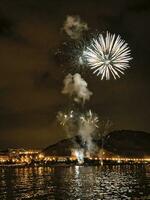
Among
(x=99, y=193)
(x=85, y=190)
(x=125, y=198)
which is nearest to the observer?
(x=125, y=198)

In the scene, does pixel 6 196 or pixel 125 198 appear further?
pixel 6 196

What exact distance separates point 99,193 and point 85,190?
7712 mm

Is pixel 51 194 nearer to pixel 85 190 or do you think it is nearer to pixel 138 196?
pixel 85 190

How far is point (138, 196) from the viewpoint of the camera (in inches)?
3319

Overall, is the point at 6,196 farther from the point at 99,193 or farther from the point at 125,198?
the point at 125,198

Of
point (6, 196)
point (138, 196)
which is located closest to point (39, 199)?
point (6, 196)

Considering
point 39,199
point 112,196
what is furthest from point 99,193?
point 39,199

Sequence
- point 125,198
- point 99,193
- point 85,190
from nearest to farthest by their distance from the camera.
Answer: point 125,198 → point 99,193 → point 85,190

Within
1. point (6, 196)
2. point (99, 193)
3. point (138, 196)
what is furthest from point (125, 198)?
point (6, 196)

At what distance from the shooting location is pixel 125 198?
82000 millimetres

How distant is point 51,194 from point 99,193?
30.5 feet

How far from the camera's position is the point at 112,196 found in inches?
3376

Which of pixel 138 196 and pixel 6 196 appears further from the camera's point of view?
pixel 6 196

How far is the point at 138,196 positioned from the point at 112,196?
4693mm
